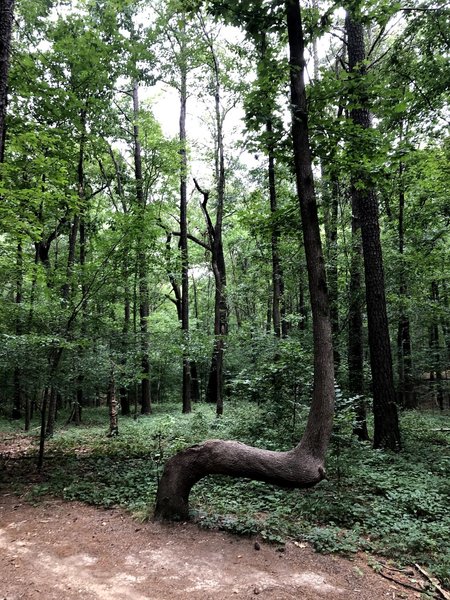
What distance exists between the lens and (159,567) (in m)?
4.05

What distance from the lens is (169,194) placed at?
1845 centimetres

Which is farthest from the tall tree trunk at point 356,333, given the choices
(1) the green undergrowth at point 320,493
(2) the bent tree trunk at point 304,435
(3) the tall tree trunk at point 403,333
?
(2) the bent tree trunk at point 304,435

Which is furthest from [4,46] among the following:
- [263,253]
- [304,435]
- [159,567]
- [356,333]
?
[263,253]

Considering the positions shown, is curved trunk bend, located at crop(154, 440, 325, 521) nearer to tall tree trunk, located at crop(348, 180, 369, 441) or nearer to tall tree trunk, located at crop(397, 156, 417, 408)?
tall tree trunk, located at crop(348, 180, 369, 441)

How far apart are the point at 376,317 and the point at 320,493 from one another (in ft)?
12.8

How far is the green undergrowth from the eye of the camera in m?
4.44

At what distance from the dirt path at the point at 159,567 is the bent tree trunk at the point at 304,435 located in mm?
619

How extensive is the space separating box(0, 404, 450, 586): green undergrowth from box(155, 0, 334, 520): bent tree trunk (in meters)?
0.61

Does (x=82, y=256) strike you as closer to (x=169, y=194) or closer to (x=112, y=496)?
(x=169, y=194)

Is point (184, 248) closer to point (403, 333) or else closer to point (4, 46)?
point (403, 333)

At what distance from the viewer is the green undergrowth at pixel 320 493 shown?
4441 mm

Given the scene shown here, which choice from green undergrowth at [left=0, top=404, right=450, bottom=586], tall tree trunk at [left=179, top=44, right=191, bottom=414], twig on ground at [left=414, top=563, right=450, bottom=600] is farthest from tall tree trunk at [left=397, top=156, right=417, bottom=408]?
twig on ground at [left=414, top=563, right=450, bottom=600]

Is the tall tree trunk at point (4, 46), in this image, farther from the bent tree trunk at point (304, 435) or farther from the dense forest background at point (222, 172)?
the bent tree trunk at point (304, 435)

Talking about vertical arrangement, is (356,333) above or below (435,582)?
above
